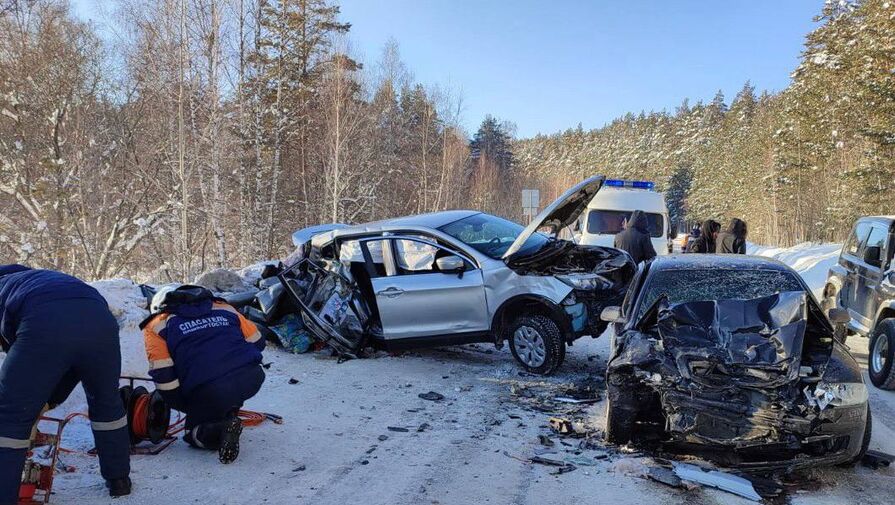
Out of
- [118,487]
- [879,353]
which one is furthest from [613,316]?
[118,487]

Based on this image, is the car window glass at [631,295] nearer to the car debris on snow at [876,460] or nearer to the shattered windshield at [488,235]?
the shattered windshield at [488,235]

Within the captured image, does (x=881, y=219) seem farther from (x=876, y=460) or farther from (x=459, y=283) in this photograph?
(x=459, y=283)

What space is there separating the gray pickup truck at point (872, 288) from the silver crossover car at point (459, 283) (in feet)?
9.70

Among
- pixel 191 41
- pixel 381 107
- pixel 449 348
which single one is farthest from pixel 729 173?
pixel 449 348

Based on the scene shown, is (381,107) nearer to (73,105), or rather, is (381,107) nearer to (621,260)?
(73,105)

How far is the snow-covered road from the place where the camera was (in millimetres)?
3629

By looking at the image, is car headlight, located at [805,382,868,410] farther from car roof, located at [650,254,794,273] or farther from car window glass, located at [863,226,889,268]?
car window glass, located at [863,226,889,268]

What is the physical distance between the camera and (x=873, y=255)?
714cm

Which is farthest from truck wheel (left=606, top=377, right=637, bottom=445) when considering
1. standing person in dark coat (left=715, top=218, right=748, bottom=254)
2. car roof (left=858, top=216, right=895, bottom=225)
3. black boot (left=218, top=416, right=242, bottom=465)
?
standing person in dark coat (left=715, top=218, right=748, bottom=254)

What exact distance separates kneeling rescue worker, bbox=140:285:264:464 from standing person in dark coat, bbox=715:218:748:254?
7.75m

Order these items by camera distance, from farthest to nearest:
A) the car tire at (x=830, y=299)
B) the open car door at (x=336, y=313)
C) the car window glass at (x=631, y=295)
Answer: the car tire at (x=830, y=299), the open car door at (x=336, y=313), the car window glass at (x=631, y=295)

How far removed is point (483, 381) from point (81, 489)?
4.04 metres

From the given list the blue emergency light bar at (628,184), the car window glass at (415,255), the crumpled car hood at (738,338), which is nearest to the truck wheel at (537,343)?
the car window glass at (415,255)

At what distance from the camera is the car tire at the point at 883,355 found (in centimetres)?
626
